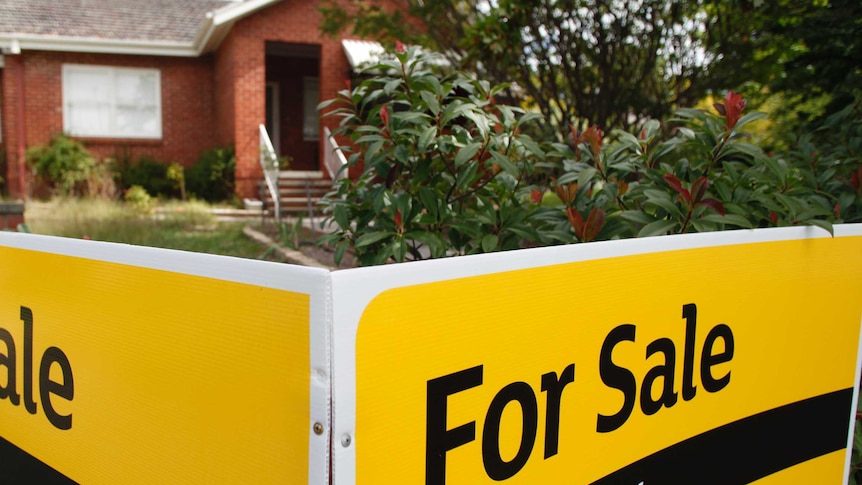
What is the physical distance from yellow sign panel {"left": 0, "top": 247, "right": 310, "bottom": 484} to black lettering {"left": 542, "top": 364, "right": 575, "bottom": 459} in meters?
0.52

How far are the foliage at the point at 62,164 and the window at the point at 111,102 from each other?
0.78 meters

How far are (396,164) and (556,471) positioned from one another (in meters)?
1.69

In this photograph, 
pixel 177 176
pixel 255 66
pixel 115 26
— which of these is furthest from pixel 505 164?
pixel 115 26

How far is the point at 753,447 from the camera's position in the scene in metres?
1.90

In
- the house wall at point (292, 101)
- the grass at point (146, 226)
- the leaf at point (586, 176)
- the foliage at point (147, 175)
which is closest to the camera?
the leaf at point (586, 176)

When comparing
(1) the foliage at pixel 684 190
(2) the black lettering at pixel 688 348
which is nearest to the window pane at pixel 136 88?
(1) the foliage at pixel 684 190

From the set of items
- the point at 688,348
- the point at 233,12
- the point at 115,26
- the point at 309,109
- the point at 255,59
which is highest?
the point at 115,26

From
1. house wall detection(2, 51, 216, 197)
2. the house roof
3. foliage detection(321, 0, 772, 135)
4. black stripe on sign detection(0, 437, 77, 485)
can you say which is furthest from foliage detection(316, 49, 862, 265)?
house wall detection(2, 51, 216, 197)

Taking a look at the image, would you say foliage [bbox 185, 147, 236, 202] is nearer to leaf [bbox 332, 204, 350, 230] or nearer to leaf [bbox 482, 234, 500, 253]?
leaf [bbox 332, 204, 350, 230]

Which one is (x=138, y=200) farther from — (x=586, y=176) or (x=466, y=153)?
(x=586, y=176)

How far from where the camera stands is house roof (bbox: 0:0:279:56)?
15742 mm

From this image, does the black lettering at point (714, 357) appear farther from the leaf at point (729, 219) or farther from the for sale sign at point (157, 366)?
the for sale sign at point (157, 366)

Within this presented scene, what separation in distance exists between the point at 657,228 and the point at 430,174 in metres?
0.93

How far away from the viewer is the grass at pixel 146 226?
364 inches
